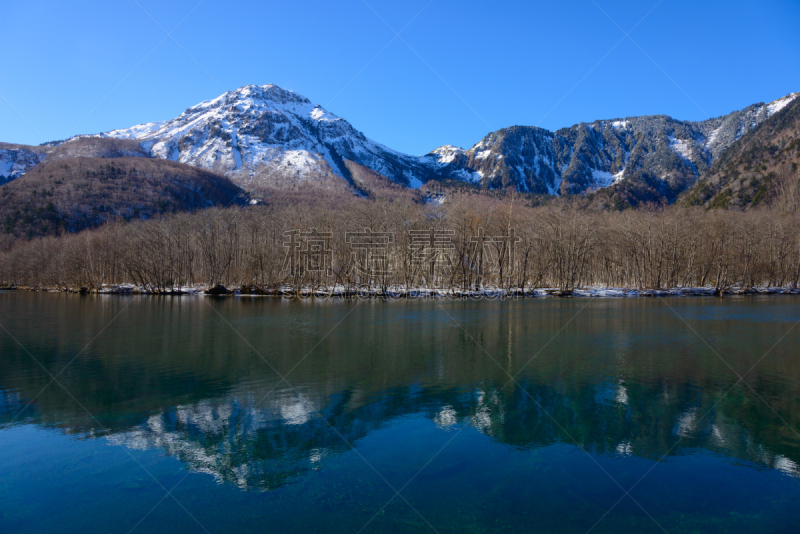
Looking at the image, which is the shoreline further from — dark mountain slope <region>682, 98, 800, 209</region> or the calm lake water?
dark mountain slope <region>682, 98, 800, 209</region>

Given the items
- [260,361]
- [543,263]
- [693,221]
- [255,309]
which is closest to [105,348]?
[260,361]

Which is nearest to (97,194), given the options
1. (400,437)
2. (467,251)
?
(467,251)

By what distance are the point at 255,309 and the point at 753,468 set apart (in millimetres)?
41965

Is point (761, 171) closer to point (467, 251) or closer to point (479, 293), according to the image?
point (467, 251)

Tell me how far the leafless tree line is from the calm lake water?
4069cm

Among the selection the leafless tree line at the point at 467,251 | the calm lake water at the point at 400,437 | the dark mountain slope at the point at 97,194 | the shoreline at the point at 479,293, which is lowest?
the shoreline at the point at 479,293

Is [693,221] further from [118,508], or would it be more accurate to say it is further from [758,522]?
[118,508]

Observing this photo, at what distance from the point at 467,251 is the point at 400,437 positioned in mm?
55343

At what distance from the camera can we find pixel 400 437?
12.1 m

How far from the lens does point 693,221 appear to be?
7138cm

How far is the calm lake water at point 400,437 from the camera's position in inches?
336

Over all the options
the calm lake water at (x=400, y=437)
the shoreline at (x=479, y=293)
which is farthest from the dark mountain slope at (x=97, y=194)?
the calm lake water at (x=400, y=437)

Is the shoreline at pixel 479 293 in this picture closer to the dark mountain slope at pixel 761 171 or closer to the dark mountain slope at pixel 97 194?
the dark mountain slope at pixel 761 171

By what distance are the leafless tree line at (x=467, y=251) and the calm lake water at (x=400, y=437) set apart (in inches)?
1602
